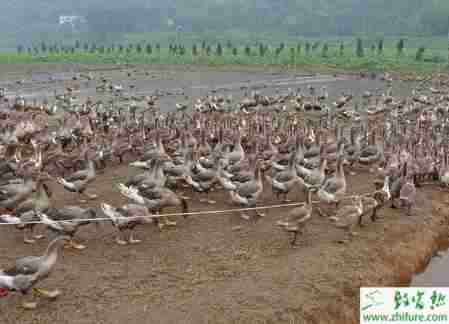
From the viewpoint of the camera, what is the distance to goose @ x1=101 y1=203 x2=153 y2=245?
12.8 metres

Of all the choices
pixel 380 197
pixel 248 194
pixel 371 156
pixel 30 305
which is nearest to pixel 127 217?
pixel 30 305

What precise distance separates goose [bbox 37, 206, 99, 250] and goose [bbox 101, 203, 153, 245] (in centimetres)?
50

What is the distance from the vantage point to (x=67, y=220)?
12695 millimetres

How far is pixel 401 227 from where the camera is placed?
14461 mm

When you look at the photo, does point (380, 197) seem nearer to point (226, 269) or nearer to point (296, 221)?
point (296, 221)

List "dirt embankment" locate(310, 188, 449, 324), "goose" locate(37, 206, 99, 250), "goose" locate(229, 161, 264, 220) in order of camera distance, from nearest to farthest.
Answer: "dirt embankment" locate(310, 188, 449, 324) → "goose" locate(37, 206, 99, 250) → "goose" locate(229, 161, 264, 220)

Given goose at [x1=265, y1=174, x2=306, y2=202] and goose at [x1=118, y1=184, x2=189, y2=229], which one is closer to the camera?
goose at [x1=118, y1=184, x2=189, y2=229]

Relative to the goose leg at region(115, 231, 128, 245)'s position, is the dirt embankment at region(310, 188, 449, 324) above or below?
below

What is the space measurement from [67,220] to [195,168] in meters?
5.08

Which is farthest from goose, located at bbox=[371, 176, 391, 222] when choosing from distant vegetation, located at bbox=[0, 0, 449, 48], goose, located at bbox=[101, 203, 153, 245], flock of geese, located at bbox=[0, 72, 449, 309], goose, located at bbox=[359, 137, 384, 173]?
distant vegetation, located at bbox=[0, 0, 449, 48]

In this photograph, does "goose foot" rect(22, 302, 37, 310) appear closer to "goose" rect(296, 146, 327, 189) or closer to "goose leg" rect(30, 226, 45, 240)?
"goose leg" rect(30, 226, 45, 240)

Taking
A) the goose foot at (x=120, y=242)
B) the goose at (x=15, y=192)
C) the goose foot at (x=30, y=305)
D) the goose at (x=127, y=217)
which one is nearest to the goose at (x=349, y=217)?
the goose at (x=127, y=217)

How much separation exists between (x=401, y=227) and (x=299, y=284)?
4.67m

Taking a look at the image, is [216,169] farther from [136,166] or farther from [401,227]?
[401,227]
